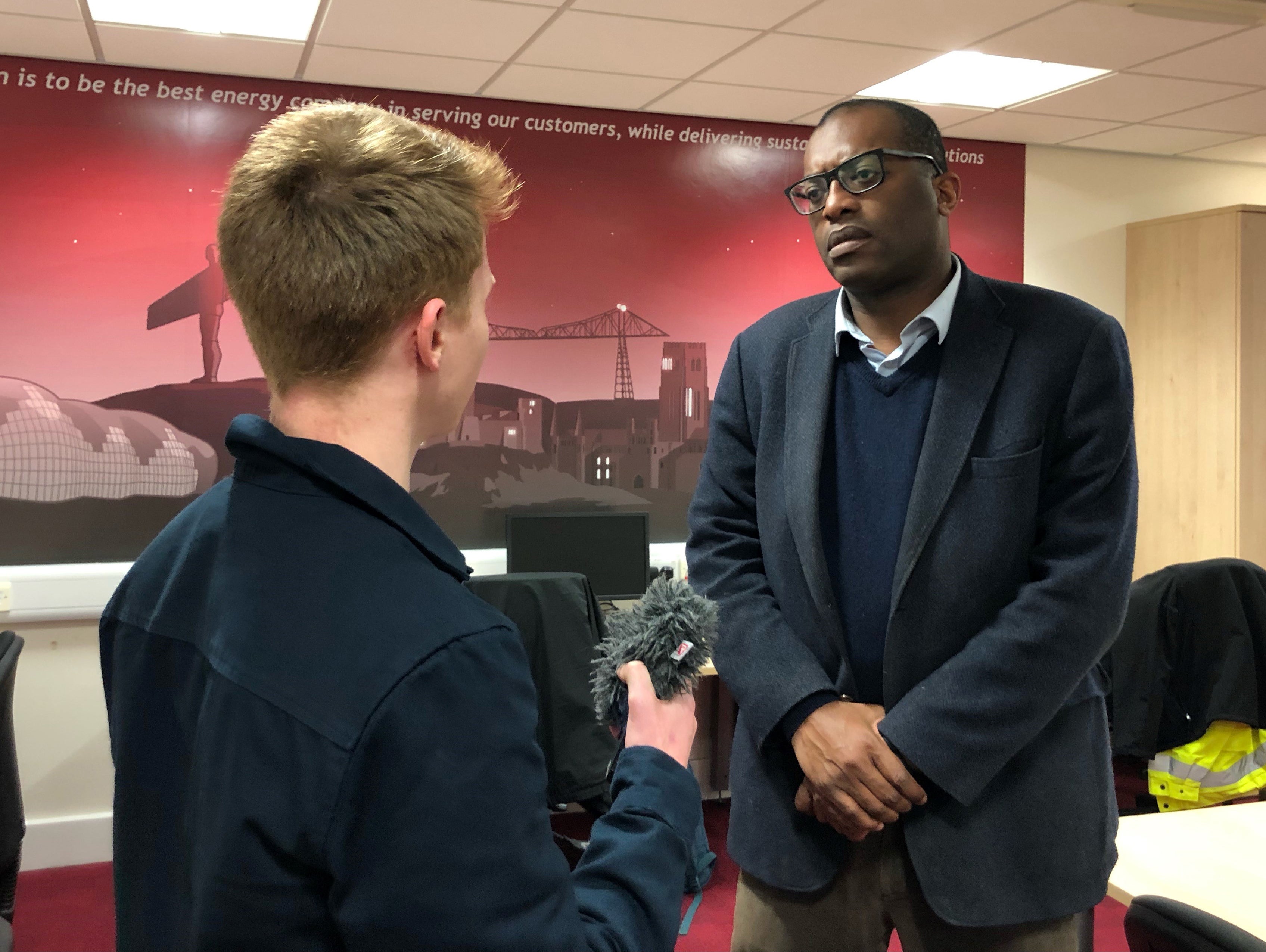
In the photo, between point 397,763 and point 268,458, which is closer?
point 397,763

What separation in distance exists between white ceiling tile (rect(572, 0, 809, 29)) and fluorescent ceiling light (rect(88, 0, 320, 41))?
0.86 m

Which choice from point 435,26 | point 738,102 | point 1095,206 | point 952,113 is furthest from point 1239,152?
point 435,26

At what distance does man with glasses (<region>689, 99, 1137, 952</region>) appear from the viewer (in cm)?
136

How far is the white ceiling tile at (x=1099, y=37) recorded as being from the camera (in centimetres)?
329

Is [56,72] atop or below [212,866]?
atop

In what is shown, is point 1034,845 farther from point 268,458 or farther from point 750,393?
point 268,458

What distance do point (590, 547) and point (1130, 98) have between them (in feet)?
9.16

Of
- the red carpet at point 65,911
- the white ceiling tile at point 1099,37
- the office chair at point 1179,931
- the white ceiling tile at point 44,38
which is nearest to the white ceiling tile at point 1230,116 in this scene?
the white ceiling tile at point 1099,37

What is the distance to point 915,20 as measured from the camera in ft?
10.8

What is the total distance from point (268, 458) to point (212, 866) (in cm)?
28

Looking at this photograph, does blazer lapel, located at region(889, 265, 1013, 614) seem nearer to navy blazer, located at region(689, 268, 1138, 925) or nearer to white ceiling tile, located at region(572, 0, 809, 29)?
navy blazer, located at region(689, 268, 1138, 925)

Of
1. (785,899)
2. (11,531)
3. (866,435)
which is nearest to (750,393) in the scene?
(866,435)

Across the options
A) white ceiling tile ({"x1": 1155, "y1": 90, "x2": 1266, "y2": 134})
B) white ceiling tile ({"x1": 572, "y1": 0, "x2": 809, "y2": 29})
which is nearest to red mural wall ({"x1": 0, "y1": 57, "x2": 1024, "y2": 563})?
white ceiling tile ({"x1": 1155, "y1": 90, "x2": 1266, "y2": 134})

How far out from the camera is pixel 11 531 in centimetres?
371
